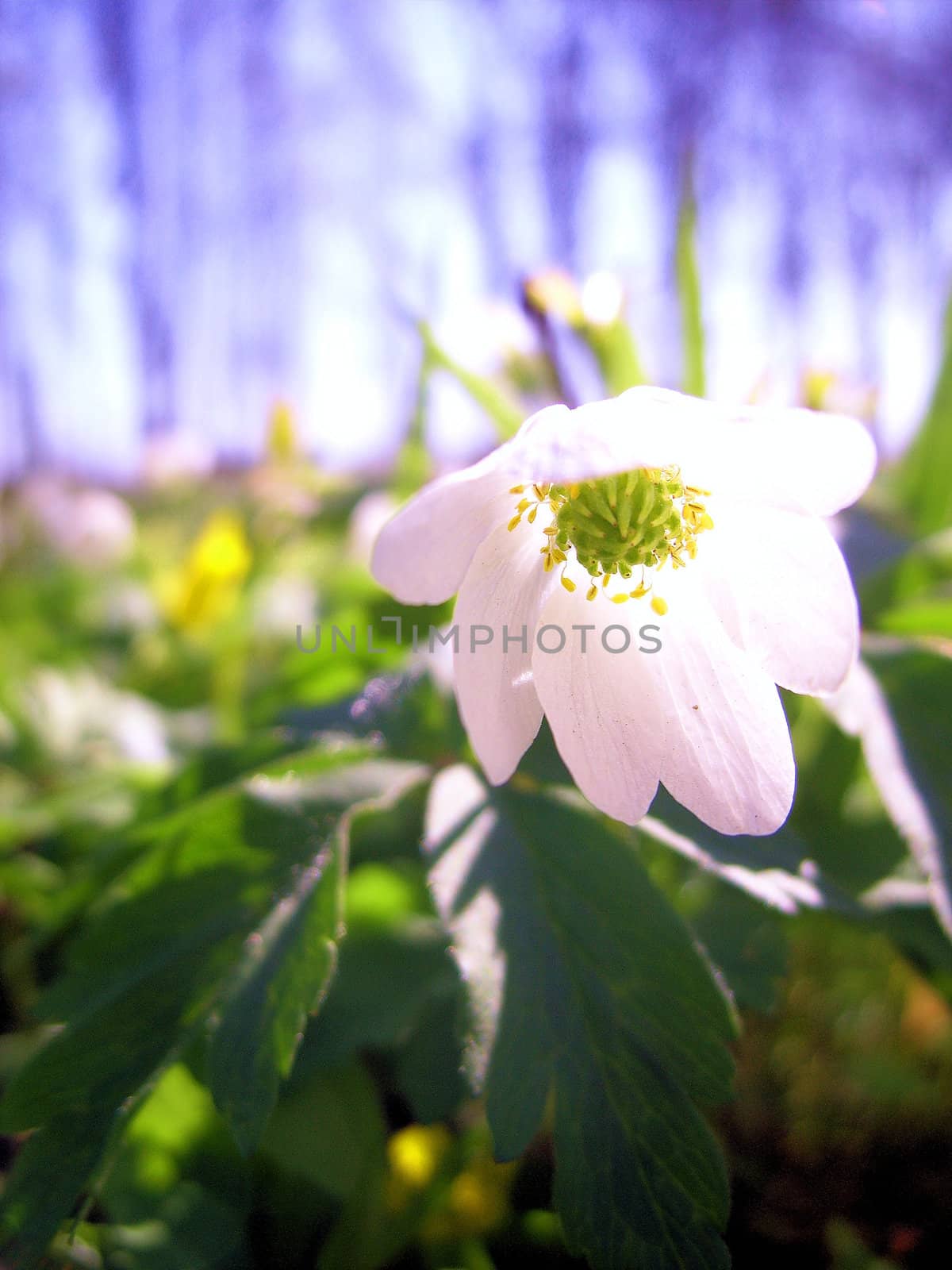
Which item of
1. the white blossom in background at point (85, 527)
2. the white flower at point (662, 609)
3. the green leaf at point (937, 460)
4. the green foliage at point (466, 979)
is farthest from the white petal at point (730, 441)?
the white blossom in background at point (85, 527)

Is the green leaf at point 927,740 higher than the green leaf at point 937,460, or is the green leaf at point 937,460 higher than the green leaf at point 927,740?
the green leaf at point 937,460

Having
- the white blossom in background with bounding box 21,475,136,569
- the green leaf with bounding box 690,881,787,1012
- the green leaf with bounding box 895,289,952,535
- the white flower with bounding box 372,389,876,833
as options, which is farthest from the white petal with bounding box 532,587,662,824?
the white blossom in background with bounding box 21,475,136,569

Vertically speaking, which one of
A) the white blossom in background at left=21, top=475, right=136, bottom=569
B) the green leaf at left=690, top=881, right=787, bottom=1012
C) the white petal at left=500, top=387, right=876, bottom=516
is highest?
the white petal at left=500, top=387, right=876, bottom=516

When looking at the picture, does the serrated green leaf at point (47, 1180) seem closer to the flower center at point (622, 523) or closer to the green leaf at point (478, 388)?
the flower center at point (622, 523)

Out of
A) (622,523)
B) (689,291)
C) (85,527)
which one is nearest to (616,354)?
(689,291)

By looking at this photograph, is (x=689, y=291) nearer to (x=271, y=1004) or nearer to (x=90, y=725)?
(x=271, y=1004)

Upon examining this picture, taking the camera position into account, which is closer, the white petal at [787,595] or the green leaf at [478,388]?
the white petal at [787,595]

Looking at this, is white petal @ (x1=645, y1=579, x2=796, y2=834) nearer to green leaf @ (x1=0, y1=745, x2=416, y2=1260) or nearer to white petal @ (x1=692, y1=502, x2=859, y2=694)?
white petal @ (x1=692, y1=502, x2=859, y2=694)
